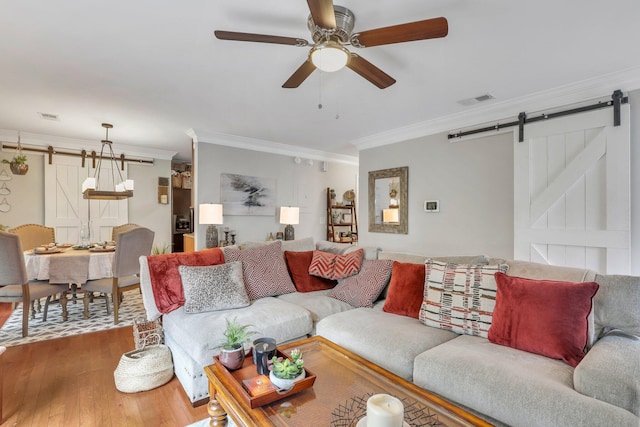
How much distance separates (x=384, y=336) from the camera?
6.43 ft

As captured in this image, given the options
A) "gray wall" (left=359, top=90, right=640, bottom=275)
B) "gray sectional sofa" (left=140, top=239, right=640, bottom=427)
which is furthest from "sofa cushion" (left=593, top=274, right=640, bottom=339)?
"gray wall" (left=359, top=90, right=640, bottom=275)

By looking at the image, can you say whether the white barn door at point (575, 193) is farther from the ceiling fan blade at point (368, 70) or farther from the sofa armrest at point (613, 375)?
the ceiling fan blade at point (368, 70)

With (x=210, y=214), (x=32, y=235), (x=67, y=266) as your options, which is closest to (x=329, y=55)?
(x=210, y=214)

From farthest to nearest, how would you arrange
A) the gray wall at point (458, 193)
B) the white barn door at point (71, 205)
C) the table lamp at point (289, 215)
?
the table lamp at point (289, 215) → the white barn door at point (71, 205) → the gray wall at point (458, 193)

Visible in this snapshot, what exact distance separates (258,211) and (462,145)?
3.16m

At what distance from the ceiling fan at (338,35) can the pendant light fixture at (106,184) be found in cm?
345

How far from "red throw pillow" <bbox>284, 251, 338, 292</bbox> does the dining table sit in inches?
84.8

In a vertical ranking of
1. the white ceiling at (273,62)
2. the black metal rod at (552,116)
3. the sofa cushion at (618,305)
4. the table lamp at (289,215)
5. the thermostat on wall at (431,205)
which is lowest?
the sofa cushion at (618,305)

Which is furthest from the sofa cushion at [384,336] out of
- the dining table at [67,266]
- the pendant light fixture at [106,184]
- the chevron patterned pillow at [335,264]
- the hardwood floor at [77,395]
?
the pendant light fixture at [106,184]

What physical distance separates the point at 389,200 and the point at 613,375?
3.45 metres

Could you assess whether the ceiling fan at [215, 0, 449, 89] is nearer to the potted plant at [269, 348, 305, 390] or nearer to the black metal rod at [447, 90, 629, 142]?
the potted plant at [269, 348, 305, 390]

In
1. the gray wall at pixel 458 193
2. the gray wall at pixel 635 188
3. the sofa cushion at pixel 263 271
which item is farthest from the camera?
the gray wall at pixel 458 193

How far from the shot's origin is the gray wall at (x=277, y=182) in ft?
15.0

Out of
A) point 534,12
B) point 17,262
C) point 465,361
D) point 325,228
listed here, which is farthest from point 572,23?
point 17,262
